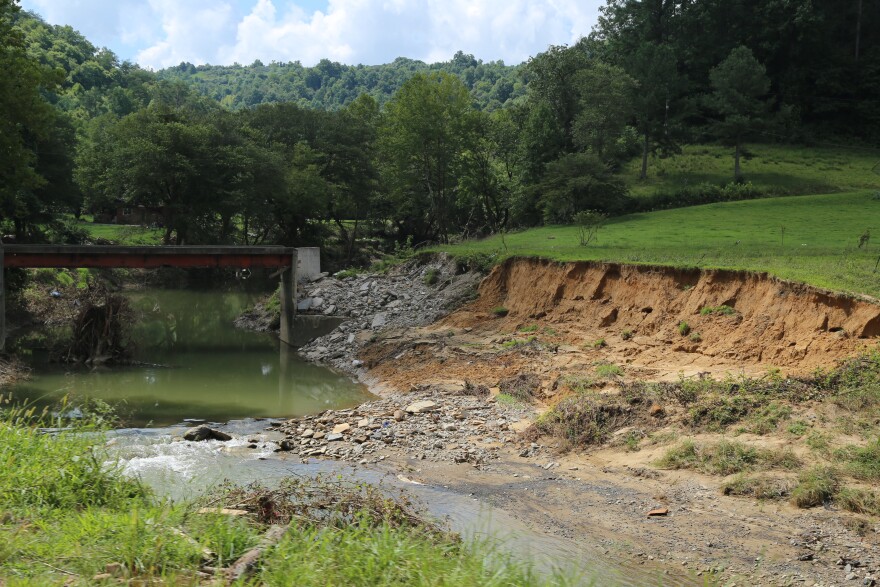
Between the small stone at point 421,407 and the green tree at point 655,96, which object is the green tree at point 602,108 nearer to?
the green tree at point 655,96

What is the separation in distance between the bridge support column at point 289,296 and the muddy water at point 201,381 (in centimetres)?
79

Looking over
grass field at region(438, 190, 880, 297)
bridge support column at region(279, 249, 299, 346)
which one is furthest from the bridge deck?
grass field at region(438, 190, 880, 297)

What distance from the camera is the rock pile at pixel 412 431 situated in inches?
672

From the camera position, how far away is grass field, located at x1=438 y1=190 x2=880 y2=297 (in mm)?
21617

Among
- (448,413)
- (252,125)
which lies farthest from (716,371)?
(252,125)

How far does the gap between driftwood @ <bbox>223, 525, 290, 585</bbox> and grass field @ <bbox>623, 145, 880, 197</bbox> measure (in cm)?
4940

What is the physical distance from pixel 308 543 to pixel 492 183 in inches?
2148

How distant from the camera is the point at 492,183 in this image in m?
60.4

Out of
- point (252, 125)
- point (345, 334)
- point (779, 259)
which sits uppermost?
point (252, 125)

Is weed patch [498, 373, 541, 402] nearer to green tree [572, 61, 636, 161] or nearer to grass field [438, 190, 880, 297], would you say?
grass field [438, 190, 880, 297]

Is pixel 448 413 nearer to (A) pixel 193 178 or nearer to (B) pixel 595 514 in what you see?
(B) pixel 595 514

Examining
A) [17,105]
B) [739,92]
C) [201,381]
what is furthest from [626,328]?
[739,92]

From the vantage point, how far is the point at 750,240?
33312 mm

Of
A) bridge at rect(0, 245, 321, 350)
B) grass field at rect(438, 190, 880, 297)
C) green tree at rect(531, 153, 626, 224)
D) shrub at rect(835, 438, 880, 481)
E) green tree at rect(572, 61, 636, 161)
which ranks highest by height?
green tree at rect(572, 61, 636, 161)
